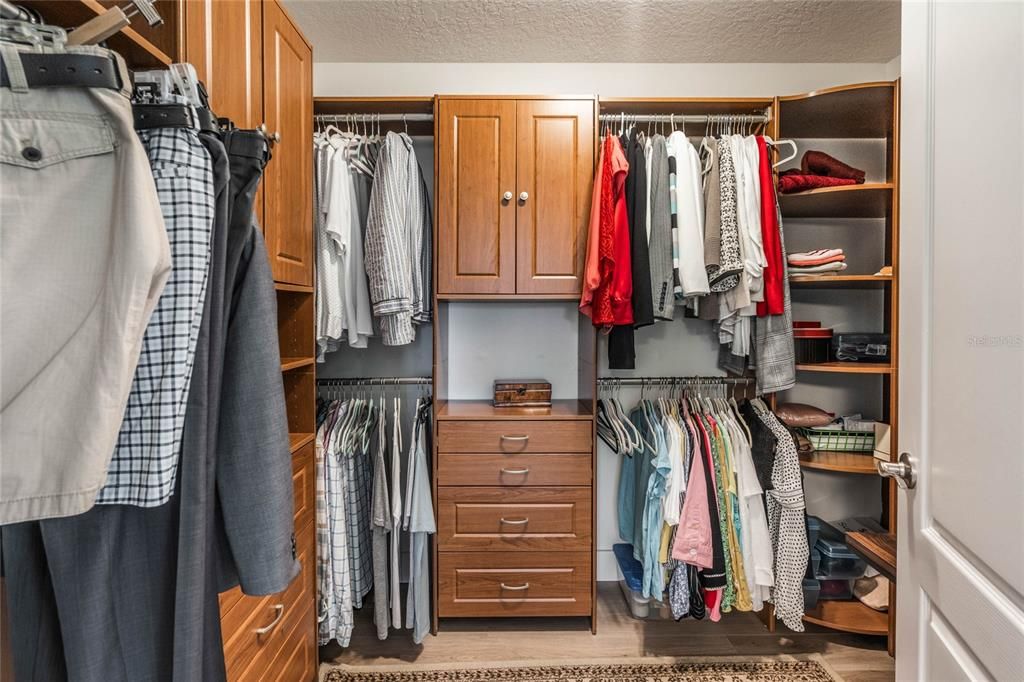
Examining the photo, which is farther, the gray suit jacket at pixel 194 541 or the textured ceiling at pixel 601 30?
the textured ceiling at pixel 601 30

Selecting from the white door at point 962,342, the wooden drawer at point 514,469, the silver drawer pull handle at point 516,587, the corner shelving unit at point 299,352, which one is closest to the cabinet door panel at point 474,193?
the corner shelving unit at point 299,352

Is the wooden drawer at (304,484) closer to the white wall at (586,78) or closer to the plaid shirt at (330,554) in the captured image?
the plaid shirt at (330,554)

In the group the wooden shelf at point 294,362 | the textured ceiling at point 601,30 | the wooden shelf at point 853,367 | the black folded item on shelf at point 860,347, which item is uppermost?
the textured ceiling at point 601,30

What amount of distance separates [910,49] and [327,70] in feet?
7.54

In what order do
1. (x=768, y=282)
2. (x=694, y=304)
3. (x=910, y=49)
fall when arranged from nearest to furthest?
(x=910, y=49)
(x=768, y=282)
(x=694, y=304)

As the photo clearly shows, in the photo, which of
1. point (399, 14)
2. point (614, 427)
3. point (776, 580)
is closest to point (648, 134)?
point (399, 14)

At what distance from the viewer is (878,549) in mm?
1088

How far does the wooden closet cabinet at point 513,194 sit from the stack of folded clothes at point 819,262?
0.88m

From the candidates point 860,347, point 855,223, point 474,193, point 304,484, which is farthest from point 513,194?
point 855,223

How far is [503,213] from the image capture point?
2006 millimetres

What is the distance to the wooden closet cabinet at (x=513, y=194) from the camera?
1.99m

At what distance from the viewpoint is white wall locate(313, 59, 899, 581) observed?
2373 millimetres

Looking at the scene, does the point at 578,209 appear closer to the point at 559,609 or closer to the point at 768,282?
the point at 768,282

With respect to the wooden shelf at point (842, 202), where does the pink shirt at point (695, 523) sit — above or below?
below
